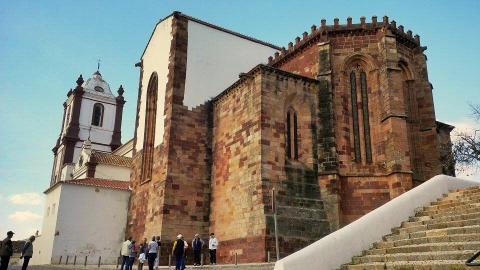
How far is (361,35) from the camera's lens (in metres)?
20.8

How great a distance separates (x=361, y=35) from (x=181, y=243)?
1318 centimetres

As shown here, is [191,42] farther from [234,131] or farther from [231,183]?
[231,183]

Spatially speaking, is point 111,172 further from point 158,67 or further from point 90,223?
point 158,67

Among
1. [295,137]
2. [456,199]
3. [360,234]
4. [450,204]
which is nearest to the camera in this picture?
[360,234]

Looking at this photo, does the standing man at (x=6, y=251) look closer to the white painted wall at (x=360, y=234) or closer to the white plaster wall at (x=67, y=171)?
the white painted wall at (x=360, y=234)

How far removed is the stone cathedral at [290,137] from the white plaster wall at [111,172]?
882cm

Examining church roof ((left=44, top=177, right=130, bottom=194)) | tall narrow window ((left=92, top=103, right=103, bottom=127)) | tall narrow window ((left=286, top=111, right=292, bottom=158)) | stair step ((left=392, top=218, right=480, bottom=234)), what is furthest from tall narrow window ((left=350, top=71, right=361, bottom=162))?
tall narrow window ((left=92, top=103, right=103, bottom=127))

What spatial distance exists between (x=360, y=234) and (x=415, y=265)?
6.84 ft

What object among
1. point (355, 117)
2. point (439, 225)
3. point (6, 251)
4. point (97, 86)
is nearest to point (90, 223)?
point (6, 251)

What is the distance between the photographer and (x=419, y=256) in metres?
8.45

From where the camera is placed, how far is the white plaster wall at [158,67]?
24.5 meters

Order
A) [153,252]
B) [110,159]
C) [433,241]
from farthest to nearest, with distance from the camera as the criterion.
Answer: [110,159]
[153,252]
[433,241]

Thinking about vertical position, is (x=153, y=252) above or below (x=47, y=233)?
below

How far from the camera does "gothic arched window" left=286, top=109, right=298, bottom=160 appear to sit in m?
19.3
